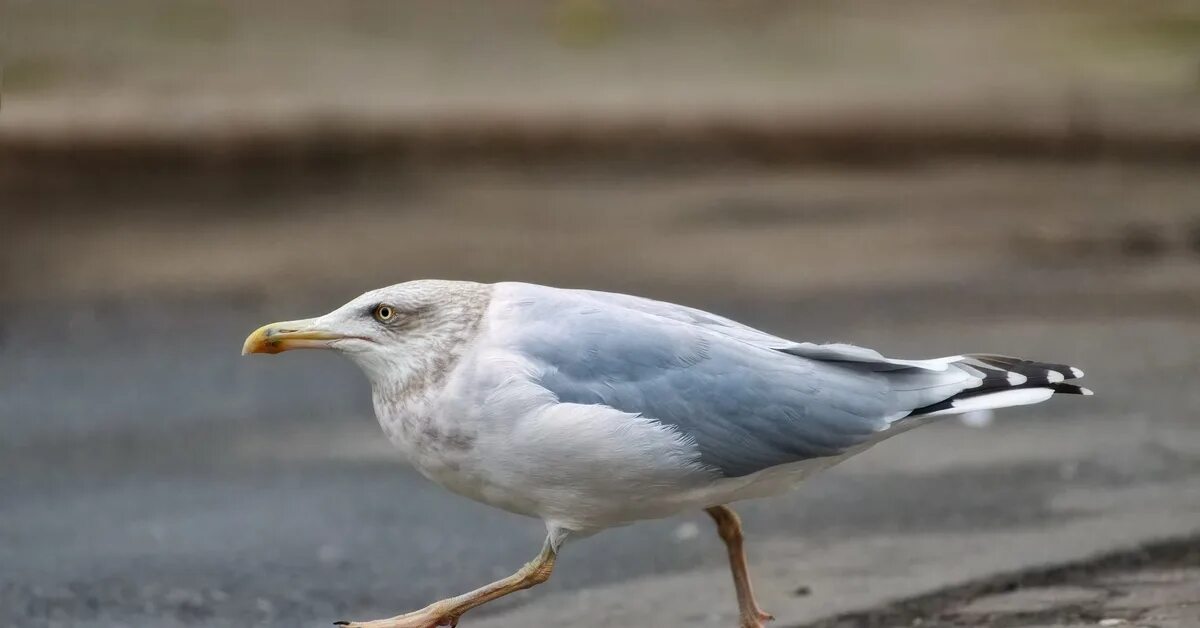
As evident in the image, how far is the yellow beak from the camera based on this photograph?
3.44 meters

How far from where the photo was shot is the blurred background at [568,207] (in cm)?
Answer: 585

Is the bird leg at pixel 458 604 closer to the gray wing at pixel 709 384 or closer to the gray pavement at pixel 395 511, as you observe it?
the gray wing at pixel 709 384

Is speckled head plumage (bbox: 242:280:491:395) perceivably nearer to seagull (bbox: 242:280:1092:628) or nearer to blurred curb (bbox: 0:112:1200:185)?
seagull (bbox: 242:280:1092:628)

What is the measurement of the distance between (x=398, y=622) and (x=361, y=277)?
478 centimetres

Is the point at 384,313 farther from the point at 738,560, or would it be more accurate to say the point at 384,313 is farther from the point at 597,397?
the point at 738,560

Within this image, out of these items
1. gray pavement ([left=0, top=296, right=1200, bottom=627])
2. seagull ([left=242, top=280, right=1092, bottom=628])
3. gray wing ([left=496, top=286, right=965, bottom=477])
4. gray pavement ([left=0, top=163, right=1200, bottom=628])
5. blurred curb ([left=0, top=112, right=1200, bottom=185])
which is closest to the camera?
seagull ([left=242, top=280, right=1092, bottom=628])

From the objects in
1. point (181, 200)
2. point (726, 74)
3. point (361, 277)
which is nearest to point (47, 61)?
point (181, 200)

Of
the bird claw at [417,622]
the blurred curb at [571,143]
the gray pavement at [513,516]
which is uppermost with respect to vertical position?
the blurred curb at [571,143]

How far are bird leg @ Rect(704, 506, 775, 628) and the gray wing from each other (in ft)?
1.32

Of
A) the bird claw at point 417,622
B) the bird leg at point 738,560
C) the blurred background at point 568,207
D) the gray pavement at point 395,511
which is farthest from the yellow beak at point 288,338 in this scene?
the blurred background at point 568,207

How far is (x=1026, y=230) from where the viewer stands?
8789mm

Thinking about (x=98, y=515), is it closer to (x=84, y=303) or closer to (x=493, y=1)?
(x=84, y=303)

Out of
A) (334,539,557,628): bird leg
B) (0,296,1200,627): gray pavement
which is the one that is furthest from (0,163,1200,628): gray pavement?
(334,539,557,628): bird leg

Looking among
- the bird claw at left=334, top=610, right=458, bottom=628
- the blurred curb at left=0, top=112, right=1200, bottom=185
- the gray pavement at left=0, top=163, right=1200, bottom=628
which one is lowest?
the bird claw at left=334, top=610, right=458, bottom=628
